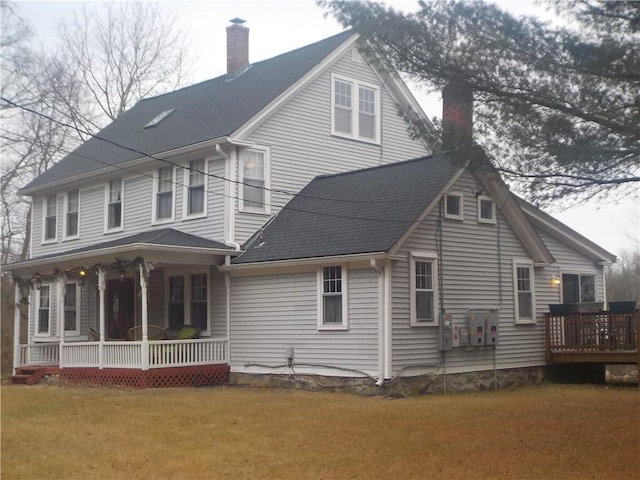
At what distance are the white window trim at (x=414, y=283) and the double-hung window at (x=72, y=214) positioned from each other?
11.8 m

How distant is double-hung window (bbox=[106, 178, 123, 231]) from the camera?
2250 cm

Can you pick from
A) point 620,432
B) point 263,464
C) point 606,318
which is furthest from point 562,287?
point 263,464

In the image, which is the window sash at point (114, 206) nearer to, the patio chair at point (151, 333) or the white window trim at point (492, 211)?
the patio chair at point (151, 333)

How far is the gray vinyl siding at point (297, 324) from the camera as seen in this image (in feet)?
53.0

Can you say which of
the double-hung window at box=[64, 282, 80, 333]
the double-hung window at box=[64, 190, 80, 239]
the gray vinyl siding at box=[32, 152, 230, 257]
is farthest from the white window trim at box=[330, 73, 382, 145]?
the double-hung window at box=[64, 282, 80, 333]

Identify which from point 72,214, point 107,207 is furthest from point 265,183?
point 72,214

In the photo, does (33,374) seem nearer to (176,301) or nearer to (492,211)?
(176,301)

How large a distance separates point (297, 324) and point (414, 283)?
2690 millimetres

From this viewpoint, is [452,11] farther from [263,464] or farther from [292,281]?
[292,281]

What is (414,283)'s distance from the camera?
54.1 ft

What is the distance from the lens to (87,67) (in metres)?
36.3

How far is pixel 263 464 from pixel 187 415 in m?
3.80

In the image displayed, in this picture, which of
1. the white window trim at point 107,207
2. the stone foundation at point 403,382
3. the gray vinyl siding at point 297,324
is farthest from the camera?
the white window trim at point 107,207

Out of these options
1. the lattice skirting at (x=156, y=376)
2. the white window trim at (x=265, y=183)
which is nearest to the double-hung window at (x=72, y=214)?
the lattice skirting at (x=156, y=376)
